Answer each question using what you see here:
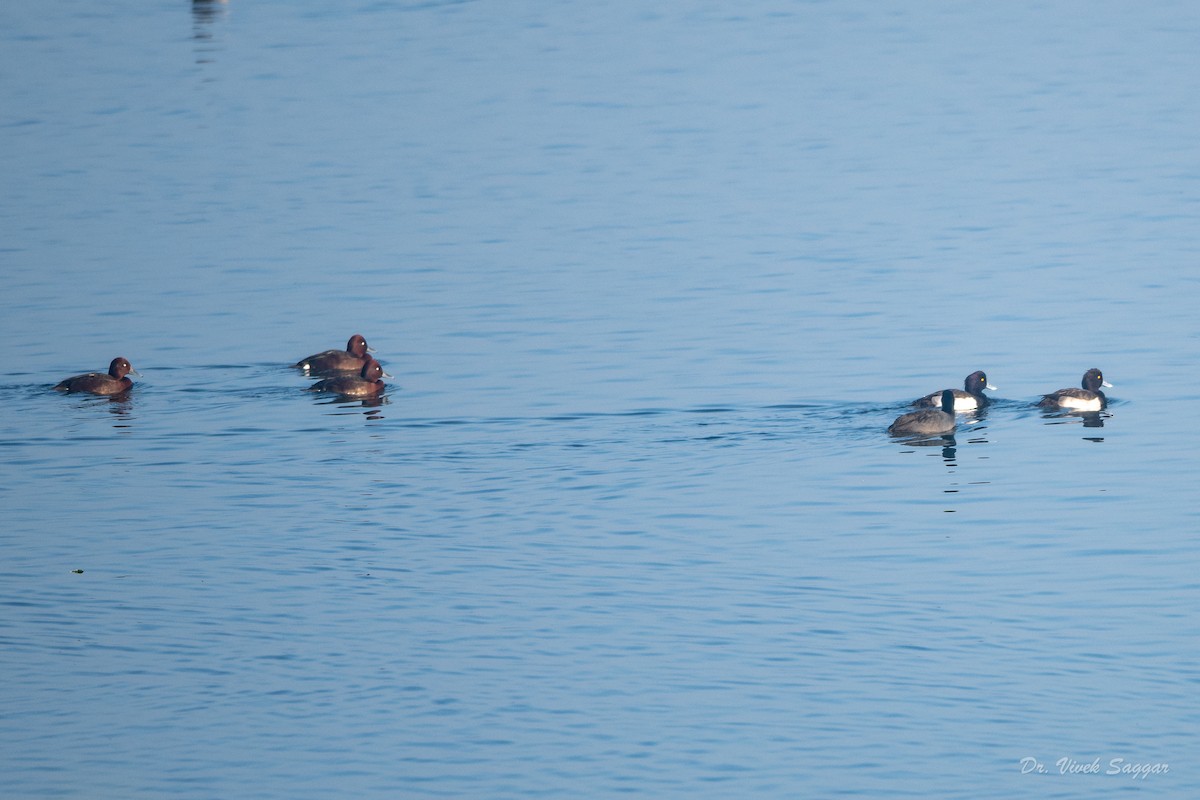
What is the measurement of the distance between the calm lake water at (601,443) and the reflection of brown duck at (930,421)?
212 mm

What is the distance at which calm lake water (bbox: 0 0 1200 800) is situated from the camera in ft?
47.2

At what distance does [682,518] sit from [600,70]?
33.1 metres

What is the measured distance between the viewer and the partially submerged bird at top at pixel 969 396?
906 inches

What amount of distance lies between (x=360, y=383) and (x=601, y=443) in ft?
13.9

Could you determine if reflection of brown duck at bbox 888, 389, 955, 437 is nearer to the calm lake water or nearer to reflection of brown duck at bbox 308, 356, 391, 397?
the calm lake water

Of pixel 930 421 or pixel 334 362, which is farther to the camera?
pixel 334 362

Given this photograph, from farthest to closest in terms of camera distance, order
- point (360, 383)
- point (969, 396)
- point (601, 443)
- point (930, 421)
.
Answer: point (360, 383) → point (969, 396) → point (930, 421) → point (601, 443)

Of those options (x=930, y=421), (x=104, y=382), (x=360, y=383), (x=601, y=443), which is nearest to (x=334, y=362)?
(x=360, y=383)

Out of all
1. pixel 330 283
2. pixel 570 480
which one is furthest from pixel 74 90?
pixel 570 480

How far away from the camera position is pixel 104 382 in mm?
24859

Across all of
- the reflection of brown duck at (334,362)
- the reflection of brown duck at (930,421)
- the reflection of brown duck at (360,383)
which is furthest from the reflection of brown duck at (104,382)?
the reflection of brown duck at (930,421)

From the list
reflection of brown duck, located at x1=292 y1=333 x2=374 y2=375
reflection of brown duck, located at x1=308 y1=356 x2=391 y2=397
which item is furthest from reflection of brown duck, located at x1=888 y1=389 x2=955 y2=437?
reflection of brown duck, located at x1=292 y1=333 x2=374 y2=375

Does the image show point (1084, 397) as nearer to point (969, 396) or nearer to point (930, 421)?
point (969, 396)

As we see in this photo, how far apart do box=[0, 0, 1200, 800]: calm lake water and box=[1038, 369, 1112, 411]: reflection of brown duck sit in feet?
1.31
